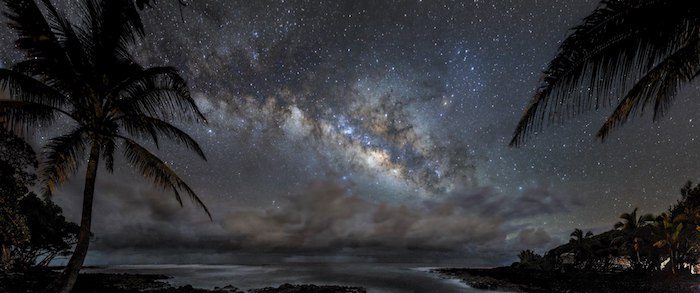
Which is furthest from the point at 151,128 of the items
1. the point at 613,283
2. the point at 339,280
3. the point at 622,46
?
the point at 339,280

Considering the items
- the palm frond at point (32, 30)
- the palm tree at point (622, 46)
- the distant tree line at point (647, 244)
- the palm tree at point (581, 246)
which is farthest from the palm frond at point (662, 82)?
the palm tree at point (581, 246)

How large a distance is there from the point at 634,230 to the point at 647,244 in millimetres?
2127

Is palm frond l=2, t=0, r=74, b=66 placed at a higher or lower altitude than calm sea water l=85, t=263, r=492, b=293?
higher

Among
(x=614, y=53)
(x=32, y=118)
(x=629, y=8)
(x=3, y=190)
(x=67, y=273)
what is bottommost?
(x=67, y=273)

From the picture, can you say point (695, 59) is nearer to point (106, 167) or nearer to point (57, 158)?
point (57, 158)

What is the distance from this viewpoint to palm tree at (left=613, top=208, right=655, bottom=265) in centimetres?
3484

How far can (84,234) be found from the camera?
9.55 metres

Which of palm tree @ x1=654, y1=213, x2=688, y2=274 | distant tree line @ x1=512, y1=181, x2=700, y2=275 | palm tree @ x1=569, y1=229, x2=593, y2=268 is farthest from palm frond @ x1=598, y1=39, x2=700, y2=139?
palm tree @ x1=569, y1=229, x2=593, y2=268

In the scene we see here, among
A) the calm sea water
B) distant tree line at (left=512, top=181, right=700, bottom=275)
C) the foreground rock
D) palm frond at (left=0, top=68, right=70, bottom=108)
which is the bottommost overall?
the calm sea water

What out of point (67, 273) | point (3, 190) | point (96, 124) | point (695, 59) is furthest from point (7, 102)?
point (695, 59)

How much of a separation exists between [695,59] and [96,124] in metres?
12.9

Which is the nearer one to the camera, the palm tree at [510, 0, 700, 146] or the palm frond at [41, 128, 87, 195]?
the palm tree at [510, 0, 700, 146]

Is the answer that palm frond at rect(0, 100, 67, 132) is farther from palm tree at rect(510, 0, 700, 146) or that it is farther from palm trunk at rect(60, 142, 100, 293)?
palm tree at rect(510, 0, 700, 146)

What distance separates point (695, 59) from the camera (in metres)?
4.21
